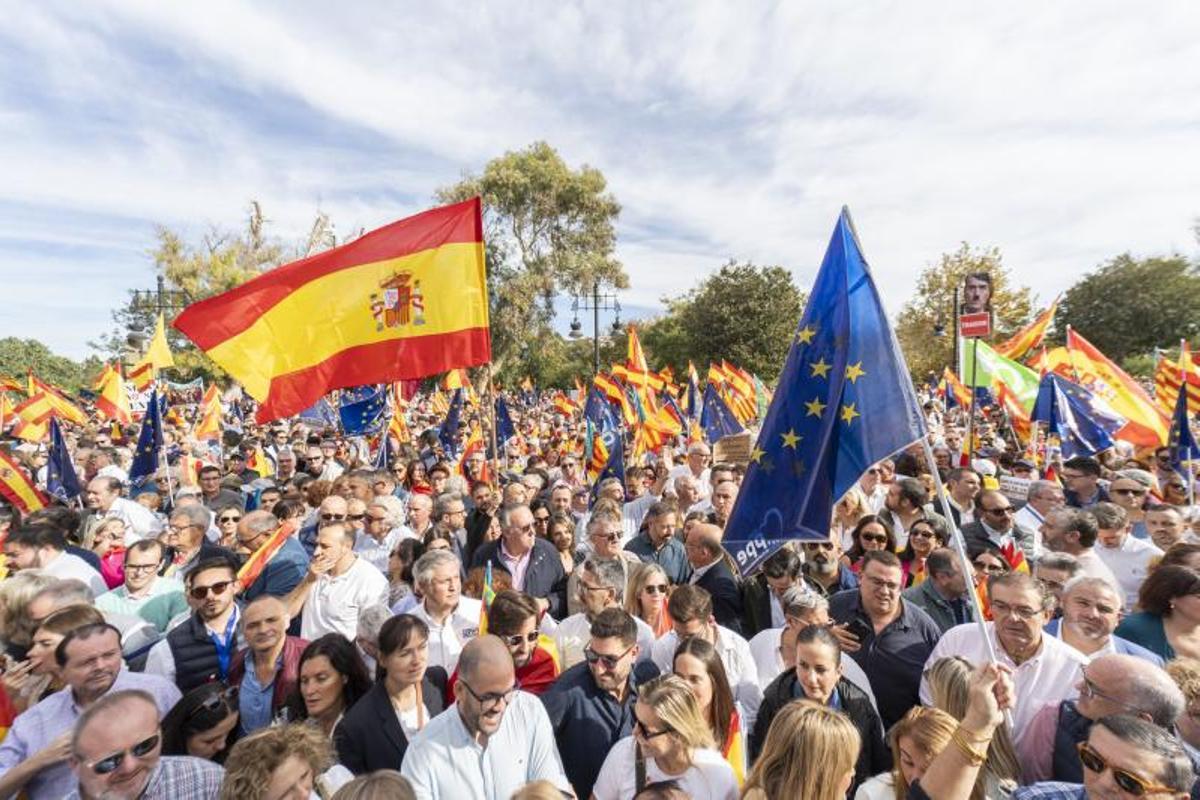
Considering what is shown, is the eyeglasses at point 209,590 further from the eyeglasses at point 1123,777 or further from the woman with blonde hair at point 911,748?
the eyeglasses at point 1123,777

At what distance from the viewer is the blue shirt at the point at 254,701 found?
3.26 metres

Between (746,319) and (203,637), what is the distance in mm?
34361

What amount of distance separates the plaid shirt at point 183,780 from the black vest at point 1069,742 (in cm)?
330

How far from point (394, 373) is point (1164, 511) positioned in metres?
6.55

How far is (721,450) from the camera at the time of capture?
1190cm

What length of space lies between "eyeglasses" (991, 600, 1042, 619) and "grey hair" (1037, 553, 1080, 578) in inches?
49.6

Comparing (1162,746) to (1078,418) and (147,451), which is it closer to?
(1078,418)

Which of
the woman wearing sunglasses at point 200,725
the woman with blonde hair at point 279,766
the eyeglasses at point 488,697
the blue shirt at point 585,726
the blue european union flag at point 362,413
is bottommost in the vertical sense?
the blue shirt at point 585,726

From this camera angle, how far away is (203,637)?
12.1 ft

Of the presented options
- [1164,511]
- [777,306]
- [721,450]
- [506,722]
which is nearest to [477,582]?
[506,722]

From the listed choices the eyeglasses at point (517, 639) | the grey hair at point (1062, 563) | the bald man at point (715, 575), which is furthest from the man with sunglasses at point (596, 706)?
the grey hair at point (1062, 563)

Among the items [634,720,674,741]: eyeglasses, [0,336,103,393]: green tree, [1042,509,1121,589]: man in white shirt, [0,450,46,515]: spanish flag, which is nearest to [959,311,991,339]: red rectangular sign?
[1042,509,1121,589]: man in white shirt

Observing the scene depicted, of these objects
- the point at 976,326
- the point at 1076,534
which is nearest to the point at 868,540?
the point at 1076,534

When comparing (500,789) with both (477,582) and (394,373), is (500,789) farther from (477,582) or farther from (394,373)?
(394,373)
